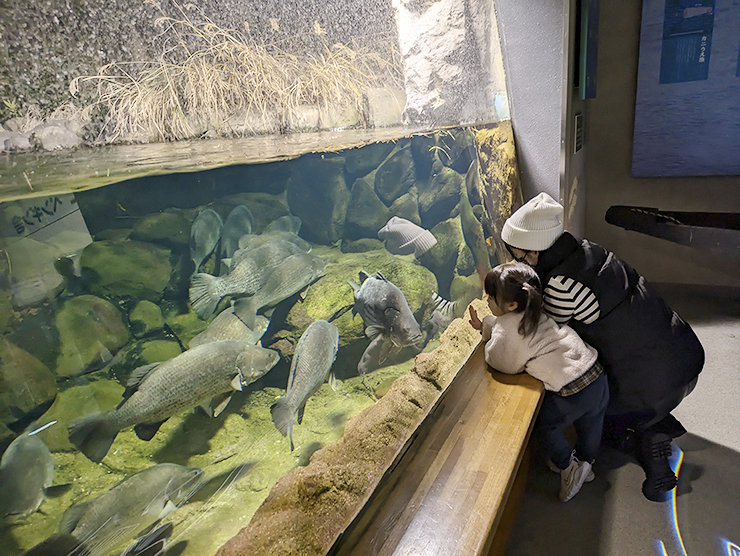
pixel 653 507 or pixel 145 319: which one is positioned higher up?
pixel 145 319

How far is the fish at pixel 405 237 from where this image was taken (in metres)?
1.78

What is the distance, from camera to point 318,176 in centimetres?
140

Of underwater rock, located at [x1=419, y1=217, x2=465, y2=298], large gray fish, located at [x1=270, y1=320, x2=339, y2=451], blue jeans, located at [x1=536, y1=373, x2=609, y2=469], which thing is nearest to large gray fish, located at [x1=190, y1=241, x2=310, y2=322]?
large gray fish, located at [x1=270, y1=320, x2=339, y2=451]

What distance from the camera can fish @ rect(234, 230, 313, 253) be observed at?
1144 millimetres

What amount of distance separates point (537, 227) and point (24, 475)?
183 centimetres

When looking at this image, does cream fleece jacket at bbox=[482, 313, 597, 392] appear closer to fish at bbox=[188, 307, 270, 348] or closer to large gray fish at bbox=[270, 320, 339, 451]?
large gray fish at bbox=[270, 320, 339, 451]

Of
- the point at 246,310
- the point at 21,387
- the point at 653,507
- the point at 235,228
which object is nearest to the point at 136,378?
the point at 21,387

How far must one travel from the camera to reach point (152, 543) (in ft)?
3.00

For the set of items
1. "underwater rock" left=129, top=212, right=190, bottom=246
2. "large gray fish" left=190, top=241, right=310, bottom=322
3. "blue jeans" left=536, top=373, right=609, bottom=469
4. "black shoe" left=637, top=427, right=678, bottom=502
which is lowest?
"black shoe" left=637, top=427, right=678, bottom=502

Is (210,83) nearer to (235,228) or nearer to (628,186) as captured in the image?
(235,228)

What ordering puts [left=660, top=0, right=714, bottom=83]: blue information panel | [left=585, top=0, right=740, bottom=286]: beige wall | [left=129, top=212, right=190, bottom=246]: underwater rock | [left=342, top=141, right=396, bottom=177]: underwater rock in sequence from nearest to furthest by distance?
1. [left=129, top=212, right=190, bottom=246]: underwater rock
2. [left=342, top=141, right=396, bottom=177]: underwater rock
3. [left=660, top=0, right=714, bottom=83]: blue information panel
4. [left=585, top=0, right=740, bottom=286]: beige wall

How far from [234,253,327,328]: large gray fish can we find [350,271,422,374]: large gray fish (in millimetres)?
209

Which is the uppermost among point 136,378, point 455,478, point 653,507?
point 136,378

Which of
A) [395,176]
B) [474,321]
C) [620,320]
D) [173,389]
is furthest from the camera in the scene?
[474,321]
